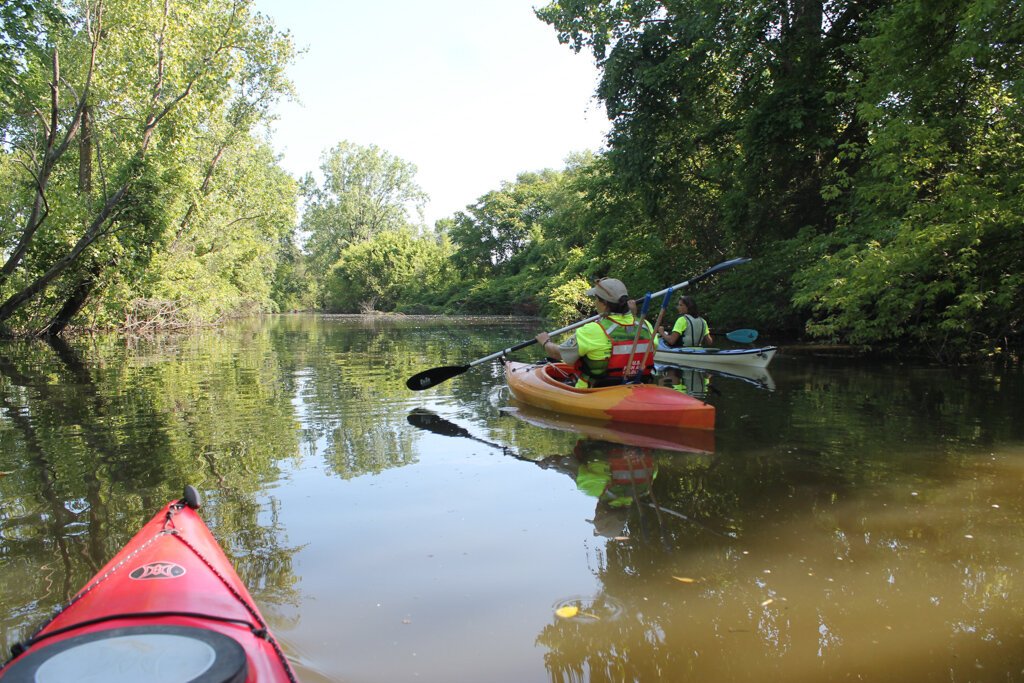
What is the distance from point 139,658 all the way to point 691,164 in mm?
21087

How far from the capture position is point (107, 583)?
234cm

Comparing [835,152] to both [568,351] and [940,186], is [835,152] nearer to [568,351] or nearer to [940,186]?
[940,186]

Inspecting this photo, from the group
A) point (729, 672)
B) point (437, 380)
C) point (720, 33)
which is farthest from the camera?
point (720, 33)

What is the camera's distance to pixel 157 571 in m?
2.40

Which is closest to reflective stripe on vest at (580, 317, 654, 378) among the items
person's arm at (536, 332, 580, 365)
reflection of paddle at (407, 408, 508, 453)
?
person's arm at (536, 332, 580, 365)

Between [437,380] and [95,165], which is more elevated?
[95,165]

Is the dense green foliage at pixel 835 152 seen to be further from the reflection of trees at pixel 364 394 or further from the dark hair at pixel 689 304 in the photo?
the reflection of trees at pixel 364 394

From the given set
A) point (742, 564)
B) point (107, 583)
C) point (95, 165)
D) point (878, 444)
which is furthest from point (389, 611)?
point (95, 165)

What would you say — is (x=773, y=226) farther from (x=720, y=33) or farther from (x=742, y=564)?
(x=742, y=564)

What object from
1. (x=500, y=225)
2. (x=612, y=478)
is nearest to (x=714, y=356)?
(x=612, y=478)

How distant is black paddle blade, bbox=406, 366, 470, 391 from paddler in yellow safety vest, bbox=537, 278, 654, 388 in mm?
2873

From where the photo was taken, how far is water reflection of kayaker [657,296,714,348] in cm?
1167

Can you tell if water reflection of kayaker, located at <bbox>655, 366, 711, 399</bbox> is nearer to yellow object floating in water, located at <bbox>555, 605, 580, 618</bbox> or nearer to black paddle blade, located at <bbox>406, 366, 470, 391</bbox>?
black paddle blade, located at <bbox>406, 366, 470, 391</bbox>

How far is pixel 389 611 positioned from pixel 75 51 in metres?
20.6
